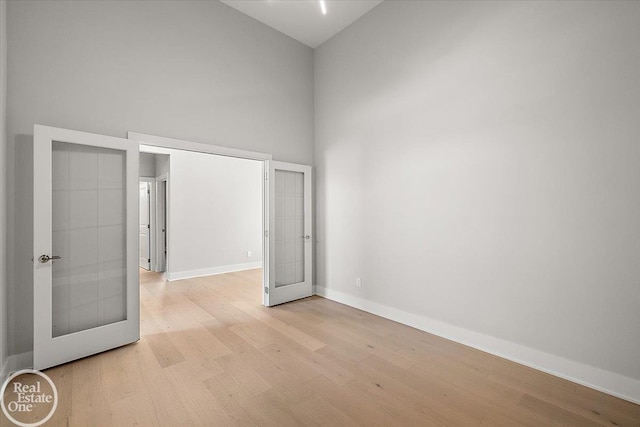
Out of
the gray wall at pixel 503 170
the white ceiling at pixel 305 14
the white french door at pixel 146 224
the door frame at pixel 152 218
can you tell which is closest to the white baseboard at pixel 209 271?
the door frame at pixel 152 218

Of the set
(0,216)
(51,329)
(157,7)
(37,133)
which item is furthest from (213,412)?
(157,7)

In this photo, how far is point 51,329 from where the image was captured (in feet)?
8.11

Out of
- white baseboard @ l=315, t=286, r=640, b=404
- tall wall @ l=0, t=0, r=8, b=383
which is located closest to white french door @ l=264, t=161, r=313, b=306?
white baseboard @ l=315, t=286, r=640, b=404

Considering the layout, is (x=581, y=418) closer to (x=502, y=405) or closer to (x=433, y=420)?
(x=502, y=405)

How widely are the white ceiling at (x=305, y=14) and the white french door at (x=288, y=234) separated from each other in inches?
82.0

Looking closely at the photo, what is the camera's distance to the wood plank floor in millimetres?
1886

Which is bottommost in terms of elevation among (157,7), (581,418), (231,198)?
(581,418)

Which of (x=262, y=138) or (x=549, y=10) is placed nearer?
(x=549, y=10)

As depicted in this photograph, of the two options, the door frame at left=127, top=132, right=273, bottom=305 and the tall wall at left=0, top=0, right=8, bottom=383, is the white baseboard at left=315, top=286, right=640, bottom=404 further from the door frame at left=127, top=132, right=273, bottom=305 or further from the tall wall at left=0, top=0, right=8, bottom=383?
the tall wall at left=0, top=0, right=8, bottom=383

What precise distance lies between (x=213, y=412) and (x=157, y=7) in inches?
162

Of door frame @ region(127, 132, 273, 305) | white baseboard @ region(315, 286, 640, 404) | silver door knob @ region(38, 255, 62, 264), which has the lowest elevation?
white baseboard @ region(315, 286, 640, 404)

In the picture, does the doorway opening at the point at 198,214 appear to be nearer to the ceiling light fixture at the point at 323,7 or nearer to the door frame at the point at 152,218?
the door frame at the point at 152,218

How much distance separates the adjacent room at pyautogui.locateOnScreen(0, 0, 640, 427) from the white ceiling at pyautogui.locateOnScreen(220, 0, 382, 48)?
0.04 m

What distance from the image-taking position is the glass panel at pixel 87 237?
2574 mm
